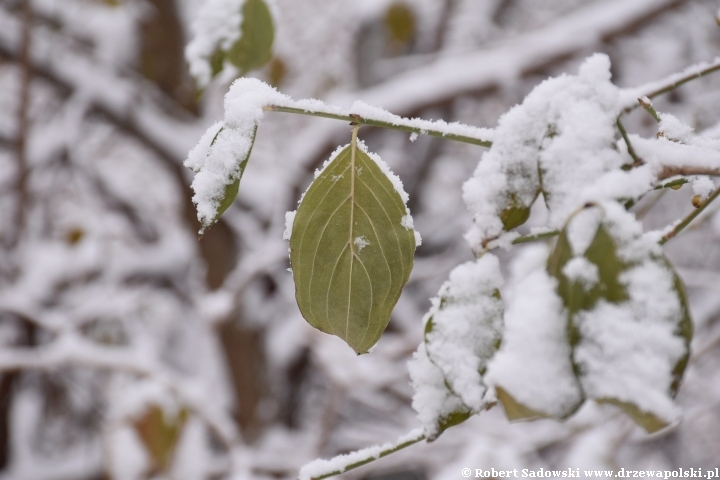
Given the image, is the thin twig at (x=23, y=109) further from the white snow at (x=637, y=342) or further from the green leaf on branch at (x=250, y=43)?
the white snow at (x=637, y=342)

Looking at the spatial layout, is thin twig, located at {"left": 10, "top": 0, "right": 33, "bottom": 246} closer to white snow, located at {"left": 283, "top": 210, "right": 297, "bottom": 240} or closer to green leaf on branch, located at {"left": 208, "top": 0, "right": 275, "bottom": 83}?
green leaf on branch, located at {"left": 208, "top": 0, "right": 275, "bottom": 83}

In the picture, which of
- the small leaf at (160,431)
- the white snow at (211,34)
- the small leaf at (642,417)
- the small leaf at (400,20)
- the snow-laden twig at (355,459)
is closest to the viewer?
the small leaf at (642,417)

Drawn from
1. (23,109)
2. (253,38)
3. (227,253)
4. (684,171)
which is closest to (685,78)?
(684,171)

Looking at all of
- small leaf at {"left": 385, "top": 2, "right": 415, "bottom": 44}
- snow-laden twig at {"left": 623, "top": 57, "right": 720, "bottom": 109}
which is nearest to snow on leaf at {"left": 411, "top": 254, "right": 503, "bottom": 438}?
snow-laden twig at {"left": 623, "top": 57, "right": 720, "bottom": 109}

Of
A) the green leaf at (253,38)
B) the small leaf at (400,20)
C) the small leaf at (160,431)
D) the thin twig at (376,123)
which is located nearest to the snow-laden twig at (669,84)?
the thin twig at (376,123)

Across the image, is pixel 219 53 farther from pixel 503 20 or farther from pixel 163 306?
pixel 503 20

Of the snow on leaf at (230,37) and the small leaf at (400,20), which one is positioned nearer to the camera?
the snow on leaf at (230,37)
